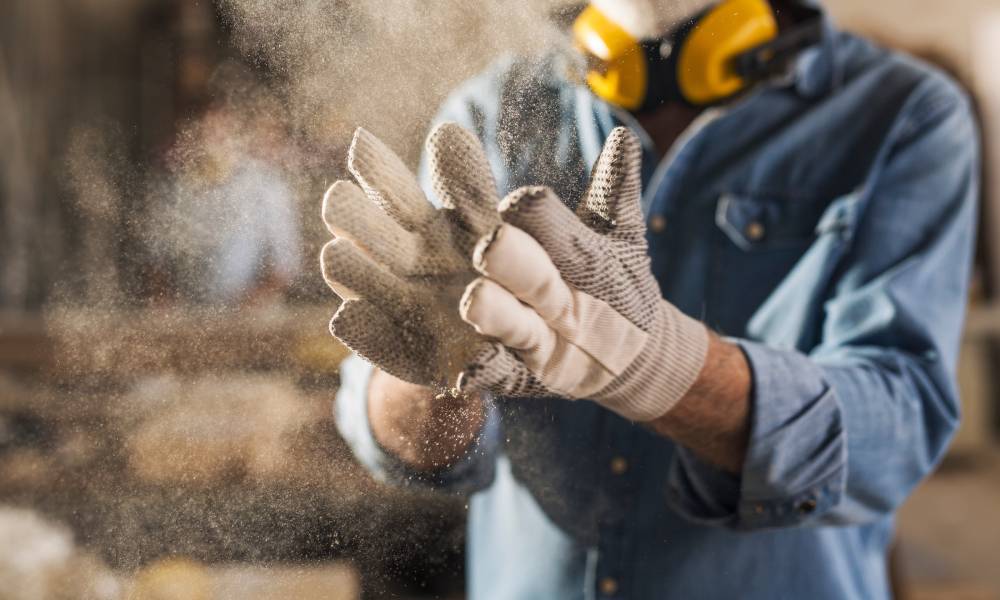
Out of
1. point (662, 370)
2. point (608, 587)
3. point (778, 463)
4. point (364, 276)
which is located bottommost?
point (608, 587)

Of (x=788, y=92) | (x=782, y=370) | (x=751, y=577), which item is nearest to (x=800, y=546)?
(x=751, y=577)

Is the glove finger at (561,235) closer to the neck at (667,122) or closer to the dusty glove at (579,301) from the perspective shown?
the dusty glove at (579,301)

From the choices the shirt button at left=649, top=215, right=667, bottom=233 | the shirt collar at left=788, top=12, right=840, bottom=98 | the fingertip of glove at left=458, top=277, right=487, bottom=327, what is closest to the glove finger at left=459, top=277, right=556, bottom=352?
the fingertip of glove at left=458, top=277, right=487, bottom=327

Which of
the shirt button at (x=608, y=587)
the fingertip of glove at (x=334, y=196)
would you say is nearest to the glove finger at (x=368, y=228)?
the fingertip of glove at (x=334, y=196)

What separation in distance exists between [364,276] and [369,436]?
88 mm

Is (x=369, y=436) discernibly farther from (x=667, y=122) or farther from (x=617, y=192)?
(x=667, y=122)

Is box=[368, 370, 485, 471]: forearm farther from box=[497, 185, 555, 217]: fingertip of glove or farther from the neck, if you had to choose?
the neck

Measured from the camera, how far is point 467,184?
352 mm

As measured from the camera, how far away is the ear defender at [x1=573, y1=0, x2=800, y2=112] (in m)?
0.43

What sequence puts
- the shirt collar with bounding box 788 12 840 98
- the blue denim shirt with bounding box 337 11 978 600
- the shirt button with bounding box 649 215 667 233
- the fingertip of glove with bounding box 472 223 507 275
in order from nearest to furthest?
the fingertip of glove with bounding box 472 223 507 275, the blue denim shirt with bounding box 337 11 978 600, the shirt button with bounding box 649 215 667 233, the shirt collar with bounding box 788 12 840 98

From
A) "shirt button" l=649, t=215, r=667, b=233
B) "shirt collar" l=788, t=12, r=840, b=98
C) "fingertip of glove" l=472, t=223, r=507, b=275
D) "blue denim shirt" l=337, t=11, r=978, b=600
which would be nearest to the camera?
"fingertip of glove" l=472, t=223, r=507, b=275

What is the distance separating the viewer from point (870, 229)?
69cm

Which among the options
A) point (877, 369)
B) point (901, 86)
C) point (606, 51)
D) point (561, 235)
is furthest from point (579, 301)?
point (901, 86)

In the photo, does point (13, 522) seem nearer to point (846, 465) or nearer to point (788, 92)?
point (846, 465)
